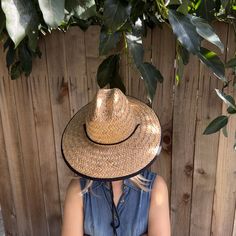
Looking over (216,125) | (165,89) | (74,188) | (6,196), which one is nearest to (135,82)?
(165,89)

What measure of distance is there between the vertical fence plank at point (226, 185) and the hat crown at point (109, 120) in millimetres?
537

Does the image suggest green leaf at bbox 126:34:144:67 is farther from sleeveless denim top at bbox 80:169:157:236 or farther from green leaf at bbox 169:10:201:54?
sleeveless denim top at bbox 80:169:157:236

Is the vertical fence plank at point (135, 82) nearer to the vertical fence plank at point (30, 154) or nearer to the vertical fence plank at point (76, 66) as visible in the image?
the vertical fence plank at point (76, 66)

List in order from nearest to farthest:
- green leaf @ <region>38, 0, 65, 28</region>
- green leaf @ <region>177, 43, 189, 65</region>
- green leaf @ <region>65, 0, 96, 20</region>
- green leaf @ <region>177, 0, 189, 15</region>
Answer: green leaf @ <region>38, 0, 65, 28</region> < green leaf @ <region>65, 0, 96, 20</region> < green leaf @ <region>177, 0, 189, 15</region> < green leaf @ <region>177, 43, 189, 65</region>

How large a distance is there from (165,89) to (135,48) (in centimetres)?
39

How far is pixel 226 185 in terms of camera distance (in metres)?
1.81

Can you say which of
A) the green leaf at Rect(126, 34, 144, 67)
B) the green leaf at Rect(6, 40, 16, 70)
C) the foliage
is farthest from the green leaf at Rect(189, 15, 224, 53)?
the green leaf at Rect(6, 40, 16, 70)

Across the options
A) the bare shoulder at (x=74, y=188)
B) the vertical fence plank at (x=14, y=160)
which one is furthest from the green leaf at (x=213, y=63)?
the vertical fence plank at (x=14, y=160)

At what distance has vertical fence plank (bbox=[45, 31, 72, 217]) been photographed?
1.77m

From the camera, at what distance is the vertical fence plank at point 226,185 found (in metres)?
1.70

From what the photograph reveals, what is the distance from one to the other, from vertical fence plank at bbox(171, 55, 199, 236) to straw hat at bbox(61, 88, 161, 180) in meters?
0.37

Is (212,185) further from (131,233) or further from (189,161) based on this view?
(131,233)

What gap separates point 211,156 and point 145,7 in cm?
78

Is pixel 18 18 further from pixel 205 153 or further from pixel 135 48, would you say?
pixel 205 153
